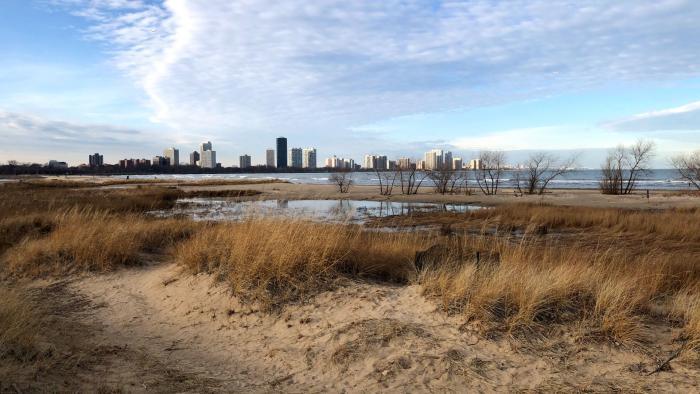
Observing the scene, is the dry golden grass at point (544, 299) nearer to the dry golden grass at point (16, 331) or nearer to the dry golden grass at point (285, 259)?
the dry golden grass at point (285, 259)

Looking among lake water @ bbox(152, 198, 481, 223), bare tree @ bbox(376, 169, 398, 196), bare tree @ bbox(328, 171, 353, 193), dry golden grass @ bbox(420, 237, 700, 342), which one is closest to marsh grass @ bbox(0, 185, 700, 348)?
dry golden grass @ bbox(420, 237, 700, 342)

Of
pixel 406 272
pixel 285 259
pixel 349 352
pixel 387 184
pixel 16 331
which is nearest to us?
pixel 16 331

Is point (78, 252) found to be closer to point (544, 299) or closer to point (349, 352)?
point (349, 352)

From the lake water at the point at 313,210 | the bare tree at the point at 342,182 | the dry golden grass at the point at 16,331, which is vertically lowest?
the lake water at the point at 313,210

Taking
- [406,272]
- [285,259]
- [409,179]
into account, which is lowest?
[406,272]

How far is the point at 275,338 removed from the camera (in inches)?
240

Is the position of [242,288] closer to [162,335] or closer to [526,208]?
[162,335]

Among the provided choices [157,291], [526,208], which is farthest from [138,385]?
[526,208]

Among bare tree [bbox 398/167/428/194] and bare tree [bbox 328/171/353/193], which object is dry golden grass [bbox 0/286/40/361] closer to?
Answer: bare tree [bbox 398/167/428/194]

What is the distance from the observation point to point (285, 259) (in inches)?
291

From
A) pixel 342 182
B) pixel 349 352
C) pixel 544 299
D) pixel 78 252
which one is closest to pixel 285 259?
pixel 349 352

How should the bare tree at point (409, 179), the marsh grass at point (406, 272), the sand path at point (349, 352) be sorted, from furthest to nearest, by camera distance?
the bare tree at point (409, 179)
the marsh grass at point (406, 272)
the sand path at point (349, 352)

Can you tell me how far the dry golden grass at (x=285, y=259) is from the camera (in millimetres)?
7195

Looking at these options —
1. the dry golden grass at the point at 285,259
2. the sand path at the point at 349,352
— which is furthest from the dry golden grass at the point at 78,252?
the sand path at the point at 349,352
